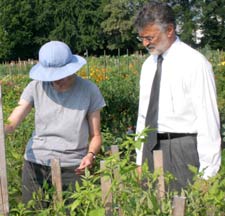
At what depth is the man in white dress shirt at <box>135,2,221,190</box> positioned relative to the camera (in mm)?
2281

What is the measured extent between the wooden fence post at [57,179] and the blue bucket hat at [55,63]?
1.44 ft

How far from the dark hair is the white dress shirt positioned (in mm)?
124

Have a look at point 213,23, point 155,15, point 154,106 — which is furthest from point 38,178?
point 213,23

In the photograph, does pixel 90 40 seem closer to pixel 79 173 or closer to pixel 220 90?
pixel 220 90

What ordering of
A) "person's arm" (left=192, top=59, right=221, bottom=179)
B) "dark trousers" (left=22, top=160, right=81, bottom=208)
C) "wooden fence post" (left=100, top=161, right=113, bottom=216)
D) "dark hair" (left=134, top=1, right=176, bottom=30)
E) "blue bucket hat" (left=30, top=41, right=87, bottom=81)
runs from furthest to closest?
"dark trousers" (left=22, top=160, right=81, bottom=208) → "blue bucket hat" (left=30, top=41, right=87, bottom=81) → "dark hair" (left=134, top=1, right=176, bottom=30) → "person's arm" (left=192, top=59, right=221, bottom=179) → "wooden fence post" (left=100, top=161, right=113, bottom=216)

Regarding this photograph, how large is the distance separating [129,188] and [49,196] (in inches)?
25.8

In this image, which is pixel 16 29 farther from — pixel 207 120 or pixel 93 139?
pixel 207 120

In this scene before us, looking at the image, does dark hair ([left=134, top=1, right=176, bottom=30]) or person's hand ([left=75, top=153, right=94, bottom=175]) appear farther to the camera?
person's hand ([left=75, top=153, right=94, bottom=175])

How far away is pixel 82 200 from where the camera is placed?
189 cm

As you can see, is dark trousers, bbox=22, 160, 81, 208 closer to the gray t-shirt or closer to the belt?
the gray t-shirt

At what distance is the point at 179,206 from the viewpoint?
1717 millimetres

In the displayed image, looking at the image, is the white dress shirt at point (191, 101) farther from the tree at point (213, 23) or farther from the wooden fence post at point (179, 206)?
the tree at point (213, 23)

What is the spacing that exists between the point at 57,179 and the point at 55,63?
586 millimetres

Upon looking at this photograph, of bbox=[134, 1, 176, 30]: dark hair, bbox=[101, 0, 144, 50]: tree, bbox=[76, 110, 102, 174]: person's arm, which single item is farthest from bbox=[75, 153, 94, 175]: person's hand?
bbox=[101, 0, 144, 50]: tree
